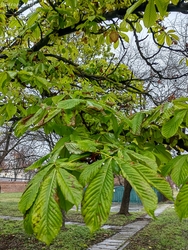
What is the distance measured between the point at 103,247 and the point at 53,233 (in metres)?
6.10

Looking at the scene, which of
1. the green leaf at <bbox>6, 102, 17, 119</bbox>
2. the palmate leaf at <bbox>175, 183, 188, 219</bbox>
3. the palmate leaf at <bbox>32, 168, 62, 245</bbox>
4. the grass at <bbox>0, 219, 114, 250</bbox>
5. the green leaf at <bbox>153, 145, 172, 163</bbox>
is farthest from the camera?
the grass at <bbox>0, 219, 114, 250</bbox>

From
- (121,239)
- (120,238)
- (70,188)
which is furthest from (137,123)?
(120,238)

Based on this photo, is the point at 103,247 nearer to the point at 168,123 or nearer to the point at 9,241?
the point at 9,241

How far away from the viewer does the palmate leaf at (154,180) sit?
2.47ft

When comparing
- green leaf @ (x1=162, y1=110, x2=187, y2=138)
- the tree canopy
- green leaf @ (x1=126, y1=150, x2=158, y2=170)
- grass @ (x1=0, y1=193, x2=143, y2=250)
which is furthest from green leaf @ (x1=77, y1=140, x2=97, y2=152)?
grass @ (x1=0, y1=193, x2=143, y2=250)

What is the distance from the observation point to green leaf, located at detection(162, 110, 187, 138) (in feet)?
3.66

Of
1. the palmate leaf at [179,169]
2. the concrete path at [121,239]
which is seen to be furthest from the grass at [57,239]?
the palmate leaf at [179,169]

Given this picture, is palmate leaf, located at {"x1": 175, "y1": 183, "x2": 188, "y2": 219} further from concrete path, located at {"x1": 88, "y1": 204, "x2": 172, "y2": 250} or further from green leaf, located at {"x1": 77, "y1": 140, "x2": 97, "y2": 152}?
concrete path, located at {"x1": 88, "y1": 204, "x2": 172, "y2": 250}

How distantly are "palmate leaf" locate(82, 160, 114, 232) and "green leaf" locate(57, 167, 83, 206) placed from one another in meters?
0.02

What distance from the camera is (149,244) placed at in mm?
6859

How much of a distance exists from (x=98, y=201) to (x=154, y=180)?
0.17m

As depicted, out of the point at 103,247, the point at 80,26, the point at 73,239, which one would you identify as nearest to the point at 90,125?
the point at 80,26

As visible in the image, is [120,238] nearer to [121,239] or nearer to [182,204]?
[121,239]

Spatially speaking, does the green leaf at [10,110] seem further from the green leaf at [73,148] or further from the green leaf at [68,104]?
the green leaf at [73,148]
